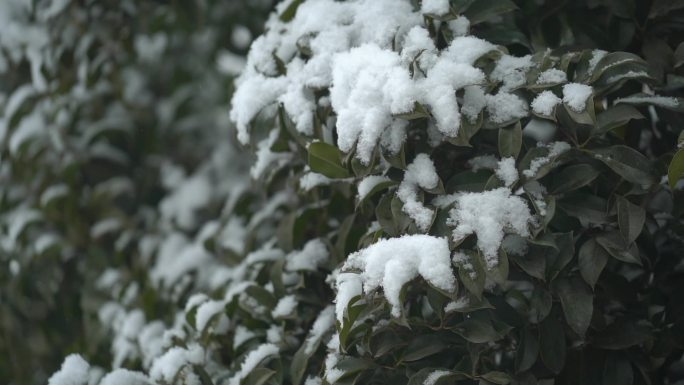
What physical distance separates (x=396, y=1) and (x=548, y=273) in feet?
1.56

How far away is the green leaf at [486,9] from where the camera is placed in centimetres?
112

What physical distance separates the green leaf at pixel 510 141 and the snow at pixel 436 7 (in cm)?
20

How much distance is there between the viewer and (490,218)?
93 centimetres

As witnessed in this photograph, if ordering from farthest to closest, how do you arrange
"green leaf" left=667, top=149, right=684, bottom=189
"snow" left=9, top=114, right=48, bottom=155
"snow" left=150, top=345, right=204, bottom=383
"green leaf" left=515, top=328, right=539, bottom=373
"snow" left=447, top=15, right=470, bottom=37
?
"snow" left=9, top=114, right=48, bottom=155
"snow" left=150, top=345, right=204, bottom=383
"snow" left=447, top=15, right=470, bottom=37
"green leaf" left=515, top=328, right=539, bottom=373
"green leaf" left=667, top=149, right=684, bottom=189

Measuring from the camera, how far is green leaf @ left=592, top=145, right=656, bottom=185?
3.23 ft

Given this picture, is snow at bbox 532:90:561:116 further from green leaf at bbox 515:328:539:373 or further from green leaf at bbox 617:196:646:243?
green leaf at bbox 515:328:539:373

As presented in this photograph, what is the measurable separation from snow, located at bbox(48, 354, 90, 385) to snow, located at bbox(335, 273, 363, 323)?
517mm

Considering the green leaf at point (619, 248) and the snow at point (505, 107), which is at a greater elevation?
the snow at point (505, 107)

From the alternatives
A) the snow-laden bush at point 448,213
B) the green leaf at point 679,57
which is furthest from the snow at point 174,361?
the green leaf at point 679,57

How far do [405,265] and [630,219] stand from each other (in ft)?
0.99

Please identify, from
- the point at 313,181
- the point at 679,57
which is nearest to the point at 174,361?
the point at 313,181

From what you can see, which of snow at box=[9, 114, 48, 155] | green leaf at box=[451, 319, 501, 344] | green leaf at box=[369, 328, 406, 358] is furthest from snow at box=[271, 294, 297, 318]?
snow at box=[9, 114, 48, 155]

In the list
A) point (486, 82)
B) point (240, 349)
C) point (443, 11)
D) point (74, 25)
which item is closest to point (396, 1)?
point (443, 11)

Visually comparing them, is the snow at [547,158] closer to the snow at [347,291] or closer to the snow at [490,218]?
the snow at [490,218]
